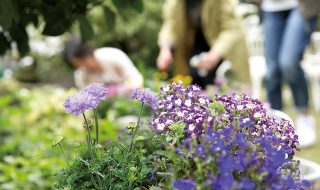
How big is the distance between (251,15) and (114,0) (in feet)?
22.6

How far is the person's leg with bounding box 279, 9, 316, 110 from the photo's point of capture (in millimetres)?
4586

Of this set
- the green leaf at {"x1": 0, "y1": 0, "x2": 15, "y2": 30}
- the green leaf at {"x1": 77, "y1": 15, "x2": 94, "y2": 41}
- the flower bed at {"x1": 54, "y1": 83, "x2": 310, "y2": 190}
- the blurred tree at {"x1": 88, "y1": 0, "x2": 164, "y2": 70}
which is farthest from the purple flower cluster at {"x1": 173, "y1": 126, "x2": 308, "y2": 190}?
the blurred tree at {"x1": 88, "y1": 0, "x2": 164, "y2": 70}

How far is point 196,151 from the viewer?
122cm

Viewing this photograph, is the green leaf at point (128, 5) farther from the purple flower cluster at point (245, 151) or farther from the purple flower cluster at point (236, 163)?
the purple flower cluster at point (236, 163)

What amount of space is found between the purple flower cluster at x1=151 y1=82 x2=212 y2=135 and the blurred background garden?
0.76 ft

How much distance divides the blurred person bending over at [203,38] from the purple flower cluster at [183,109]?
9.57 feet

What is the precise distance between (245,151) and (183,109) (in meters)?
0.39

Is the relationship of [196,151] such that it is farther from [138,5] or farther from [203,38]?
[203,38]

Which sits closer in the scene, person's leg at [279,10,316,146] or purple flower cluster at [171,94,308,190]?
purple flower cluster at [171,94,308,190]

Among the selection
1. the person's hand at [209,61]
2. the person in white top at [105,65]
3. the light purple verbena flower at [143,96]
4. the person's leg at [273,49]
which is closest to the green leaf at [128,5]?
the light purple verbena flower at [143,96]

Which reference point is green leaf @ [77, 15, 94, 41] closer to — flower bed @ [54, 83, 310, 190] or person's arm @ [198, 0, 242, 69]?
flower bed @ [54, 83, 310, 190]

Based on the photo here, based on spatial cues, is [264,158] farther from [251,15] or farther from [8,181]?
[251,15]

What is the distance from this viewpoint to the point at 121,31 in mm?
10594

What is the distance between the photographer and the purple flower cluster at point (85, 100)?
1407mm
